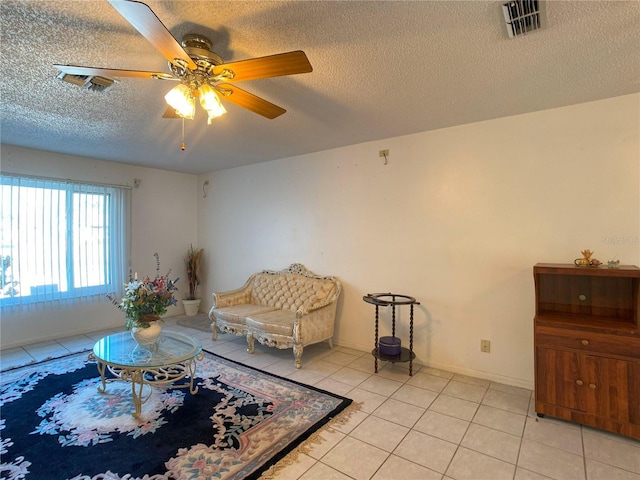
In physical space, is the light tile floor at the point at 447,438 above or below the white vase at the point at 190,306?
below

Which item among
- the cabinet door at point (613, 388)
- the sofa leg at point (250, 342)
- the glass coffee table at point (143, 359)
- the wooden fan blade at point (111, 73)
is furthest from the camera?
the sofa leg at point (250, 342)

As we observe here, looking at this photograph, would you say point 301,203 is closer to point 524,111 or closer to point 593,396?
point 524,111

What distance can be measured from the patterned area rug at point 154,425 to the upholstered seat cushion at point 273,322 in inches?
18.6

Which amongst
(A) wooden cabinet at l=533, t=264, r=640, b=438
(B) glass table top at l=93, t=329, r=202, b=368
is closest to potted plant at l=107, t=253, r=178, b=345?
(B) glass table top at l=93, t=329, r=202, b=368

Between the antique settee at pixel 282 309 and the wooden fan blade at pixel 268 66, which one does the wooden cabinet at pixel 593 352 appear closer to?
the antique settee at pixel 282 309

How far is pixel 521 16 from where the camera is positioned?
160cm

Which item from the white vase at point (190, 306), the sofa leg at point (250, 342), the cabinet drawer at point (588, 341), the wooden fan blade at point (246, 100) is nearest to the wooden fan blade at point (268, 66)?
the wooden fan blade at point (246, 100)

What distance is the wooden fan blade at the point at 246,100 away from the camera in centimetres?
190

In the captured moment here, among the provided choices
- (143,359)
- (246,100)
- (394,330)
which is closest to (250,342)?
(143,359)

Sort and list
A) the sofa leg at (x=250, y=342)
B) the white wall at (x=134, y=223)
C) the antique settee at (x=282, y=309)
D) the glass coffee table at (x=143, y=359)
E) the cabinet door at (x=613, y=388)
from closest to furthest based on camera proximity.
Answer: the cabinet door at (x=613, y=388) → the glass coffee table at (x=143, y=359) → the antique settee at (x=282, y=309) → the sofa leg at (x=250, y=342) → the white wall at (x=134, y=223)

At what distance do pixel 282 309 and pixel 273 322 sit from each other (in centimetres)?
60

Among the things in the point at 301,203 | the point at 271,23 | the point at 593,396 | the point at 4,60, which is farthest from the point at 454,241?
the point at 4,60

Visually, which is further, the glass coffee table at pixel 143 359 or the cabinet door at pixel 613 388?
the glass coffee table at pixel 143 359

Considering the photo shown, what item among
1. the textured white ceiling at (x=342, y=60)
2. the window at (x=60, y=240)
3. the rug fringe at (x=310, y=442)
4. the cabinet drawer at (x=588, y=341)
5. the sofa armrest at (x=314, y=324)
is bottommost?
the rug fringe at (x=310, y=442)
